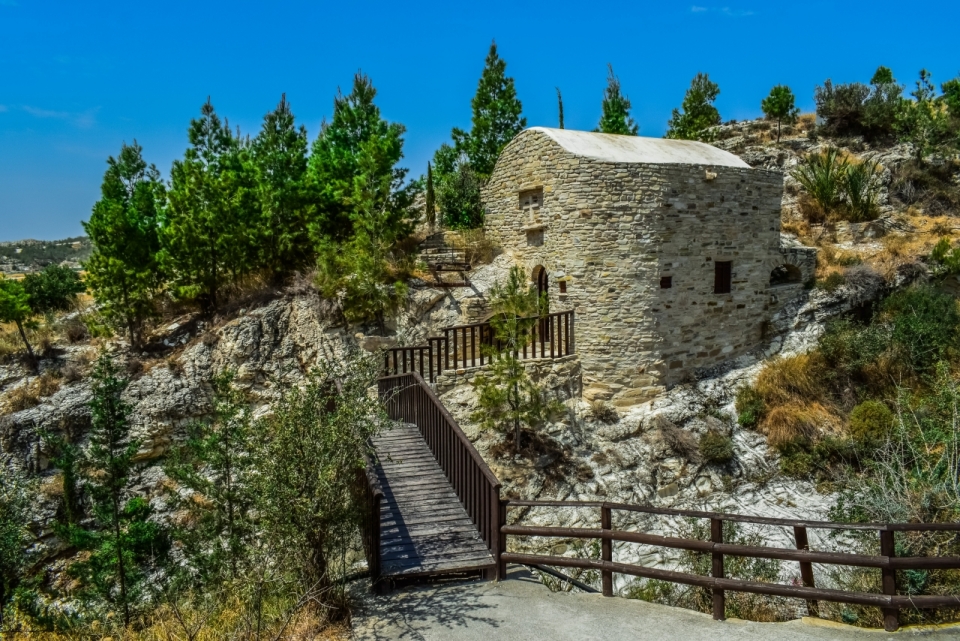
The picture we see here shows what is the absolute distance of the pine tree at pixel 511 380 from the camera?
11.9 meters

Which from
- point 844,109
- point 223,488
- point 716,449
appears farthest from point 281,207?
point 844,109

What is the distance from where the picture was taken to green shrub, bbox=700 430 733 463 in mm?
12023

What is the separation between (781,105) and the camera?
80.2 feet

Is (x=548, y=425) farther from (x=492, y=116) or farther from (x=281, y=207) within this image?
(x=492, y=116)

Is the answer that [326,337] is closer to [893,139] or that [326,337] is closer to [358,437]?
[358,437]

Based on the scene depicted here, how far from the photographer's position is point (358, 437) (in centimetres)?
552

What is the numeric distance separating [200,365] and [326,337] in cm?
321

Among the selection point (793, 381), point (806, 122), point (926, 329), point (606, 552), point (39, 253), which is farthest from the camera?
point (39, 253)

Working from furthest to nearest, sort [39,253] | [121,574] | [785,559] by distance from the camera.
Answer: [39,253] → [121,574] → [785,559]

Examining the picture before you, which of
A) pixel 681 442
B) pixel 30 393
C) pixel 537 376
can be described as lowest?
pixel 681 442

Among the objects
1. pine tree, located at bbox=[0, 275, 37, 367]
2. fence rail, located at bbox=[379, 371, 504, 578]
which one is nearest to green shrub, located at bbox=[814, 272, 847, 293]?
fence rail, located at bbox=[379, 371, 504, 578]

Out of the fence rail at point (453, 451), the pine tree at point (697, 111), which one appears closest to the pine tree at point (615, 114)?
the pine tree at point (697, 111)

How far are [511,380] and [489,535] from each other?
18.2 ft

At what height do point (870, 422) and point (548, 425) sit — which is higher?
point (870, 422)
